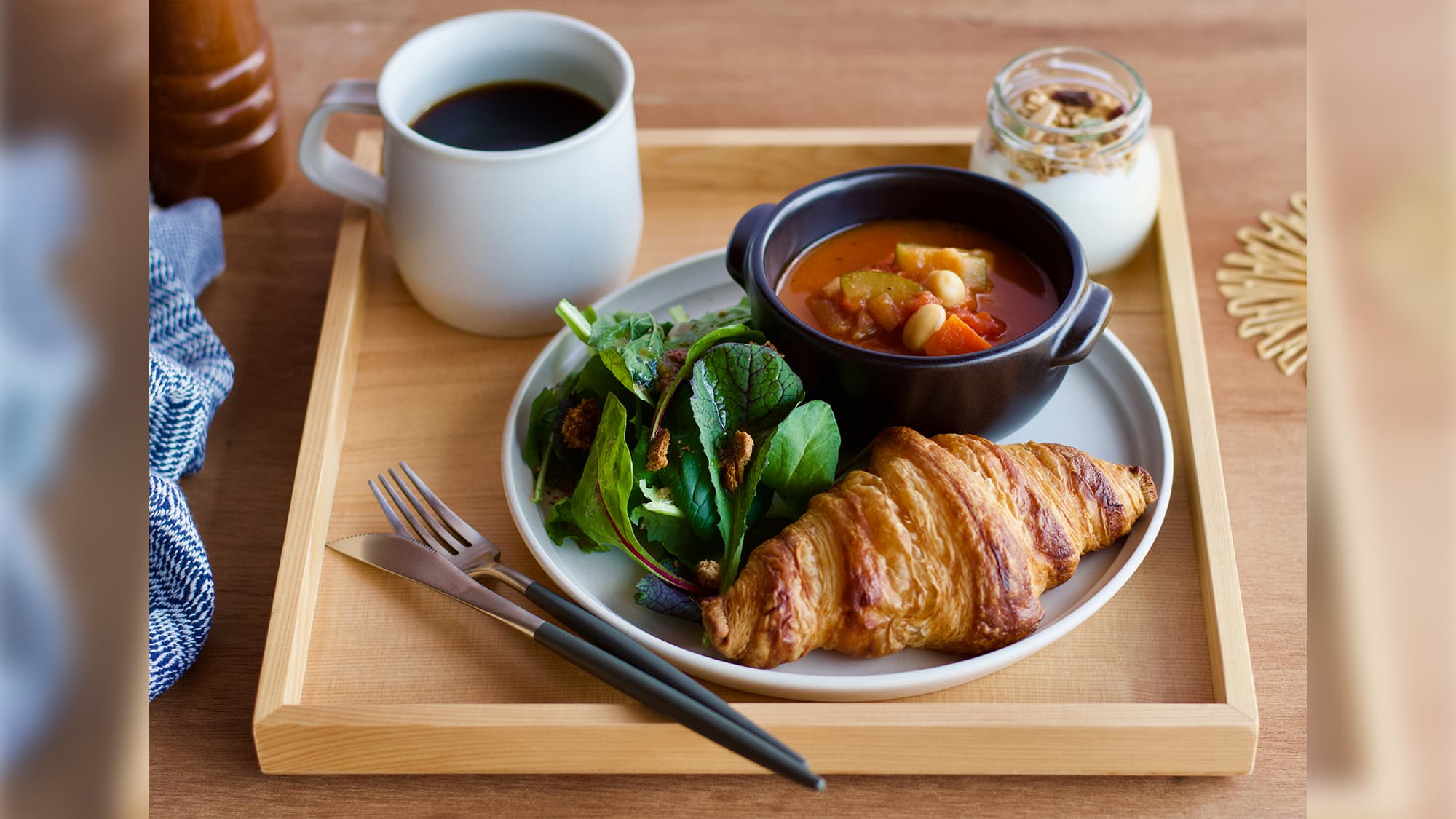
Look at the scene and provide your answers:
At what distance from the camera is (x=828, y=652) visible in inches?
58.6

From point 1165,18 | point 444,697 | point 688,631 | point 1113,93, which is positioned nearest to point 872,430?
point 688,631

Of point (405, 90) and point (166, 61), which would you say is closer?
point (405, 90)

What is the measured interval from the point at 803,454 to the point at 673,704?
1.23 ft

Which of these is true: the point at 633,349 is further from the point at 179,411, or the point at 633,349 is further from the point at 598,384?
the point at 179,411

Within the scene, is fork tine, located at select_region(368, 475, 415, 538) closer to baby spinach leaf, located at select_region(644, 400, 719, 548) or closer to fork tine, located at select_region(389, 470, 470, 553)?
fork tine, located at select_region(389, 470, 470, 553)

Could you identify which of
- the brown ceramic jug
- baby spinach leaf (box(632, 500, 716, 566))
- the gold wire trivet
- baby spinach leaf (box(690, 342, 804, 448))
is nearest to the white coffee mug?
the brown ceramic jug

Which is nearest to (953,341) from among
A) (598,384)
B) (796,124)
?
(598,384)

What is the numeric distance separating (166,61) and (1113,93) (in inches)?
66.7

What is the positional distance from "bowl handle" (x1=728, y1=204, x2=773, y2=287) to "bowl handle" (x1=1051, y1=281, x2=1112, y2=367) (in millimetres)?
455

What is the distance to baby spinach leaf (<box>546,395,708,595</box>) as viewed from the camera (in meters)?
1.55
